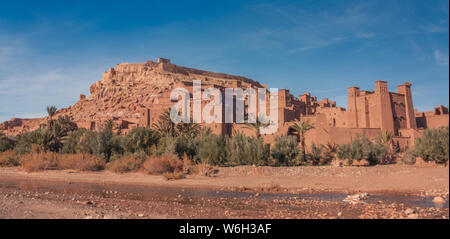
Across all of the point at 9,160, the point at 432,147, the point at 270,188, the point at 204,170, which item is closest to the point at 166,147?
the point at 204,170

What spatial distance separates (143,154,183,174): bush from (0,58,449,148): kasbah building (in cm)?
1216

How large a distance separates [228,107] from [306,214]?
31.0 meters

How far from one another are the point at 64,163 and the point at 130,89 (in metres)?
55.6

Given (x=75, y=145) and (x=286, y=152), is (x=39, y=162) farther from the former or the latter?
(x=286, y=152)

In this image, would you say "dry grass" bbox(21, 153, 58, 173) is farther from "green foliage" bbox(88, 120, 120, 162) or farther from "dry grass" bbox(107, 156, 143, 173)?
"dry grass" bbox(107, 156, 143, 173)

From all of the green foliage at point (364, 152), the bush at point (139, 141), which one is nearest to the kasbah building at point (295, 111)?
the green foliage at point (364, 152)

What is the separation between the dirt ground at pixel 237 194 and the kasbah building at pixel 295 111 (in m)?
12.2

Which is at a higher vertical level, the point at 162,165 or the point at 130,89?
the point at 130,89

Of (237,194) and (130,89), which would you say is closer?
(237,194)

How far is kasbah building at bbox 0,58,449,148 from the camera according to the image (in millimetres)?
30500

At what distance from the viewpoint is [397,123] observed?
33.8 meters

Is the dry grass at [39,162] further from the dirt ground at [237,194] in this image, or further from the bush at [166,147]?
the bush at [166,147]

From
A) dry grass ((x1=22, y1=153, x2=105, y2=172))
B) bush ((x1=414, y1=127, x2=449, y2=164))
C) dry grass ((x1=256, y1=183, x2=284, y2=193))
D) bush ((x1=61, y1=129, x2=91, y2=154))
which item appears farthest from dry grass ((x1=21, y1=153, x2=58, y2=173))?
bush ((x1=414, y1=127, x2=449, y2=164))

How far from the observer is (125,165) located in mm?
19406
